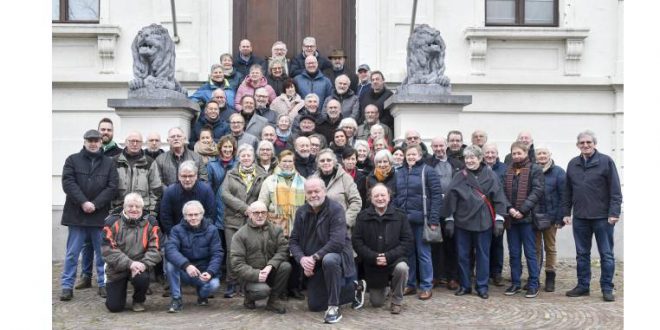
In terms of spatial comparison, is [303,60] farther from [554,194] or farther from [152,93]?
[554,194]

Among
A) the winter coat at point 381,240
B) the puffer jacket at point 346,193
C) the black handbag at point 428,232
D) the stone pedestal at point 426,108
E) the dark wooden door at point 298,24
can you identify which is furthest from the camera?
the dark wooden door at point 298,24

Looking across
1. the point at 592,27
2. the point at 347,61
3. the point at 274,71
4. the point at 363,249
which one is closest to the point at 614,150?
the point at 592,27

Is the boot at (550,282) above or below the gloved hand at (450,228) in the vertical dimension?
below

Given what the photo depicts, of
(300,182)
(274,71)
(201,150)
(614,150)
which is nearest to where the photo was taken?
(300,182)

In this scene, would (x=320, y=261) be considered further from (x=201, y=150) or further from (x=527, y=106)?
(x=527, y=106)

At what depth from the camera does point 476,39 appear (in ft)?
43.7

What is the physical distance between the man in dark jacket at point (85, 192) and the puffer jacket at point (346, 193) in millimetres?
2262

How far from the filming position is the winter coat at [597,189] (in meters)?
8.55

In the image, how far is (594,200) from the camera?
28.3ft

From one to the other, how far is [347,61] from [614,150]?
4.70m

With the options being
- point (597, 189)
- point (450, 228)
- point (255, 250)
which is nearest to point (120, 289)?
point (255, 250)

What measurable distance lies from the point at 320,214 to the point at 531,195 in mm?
2449

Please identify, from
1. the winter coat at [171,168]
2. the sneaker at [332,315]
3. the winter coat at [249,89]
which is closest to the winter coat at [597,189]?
the sneaker at [332,315]

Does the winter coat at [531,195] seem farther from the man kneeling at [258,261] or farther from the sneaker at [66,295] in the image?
the sneaker at [66,295]
